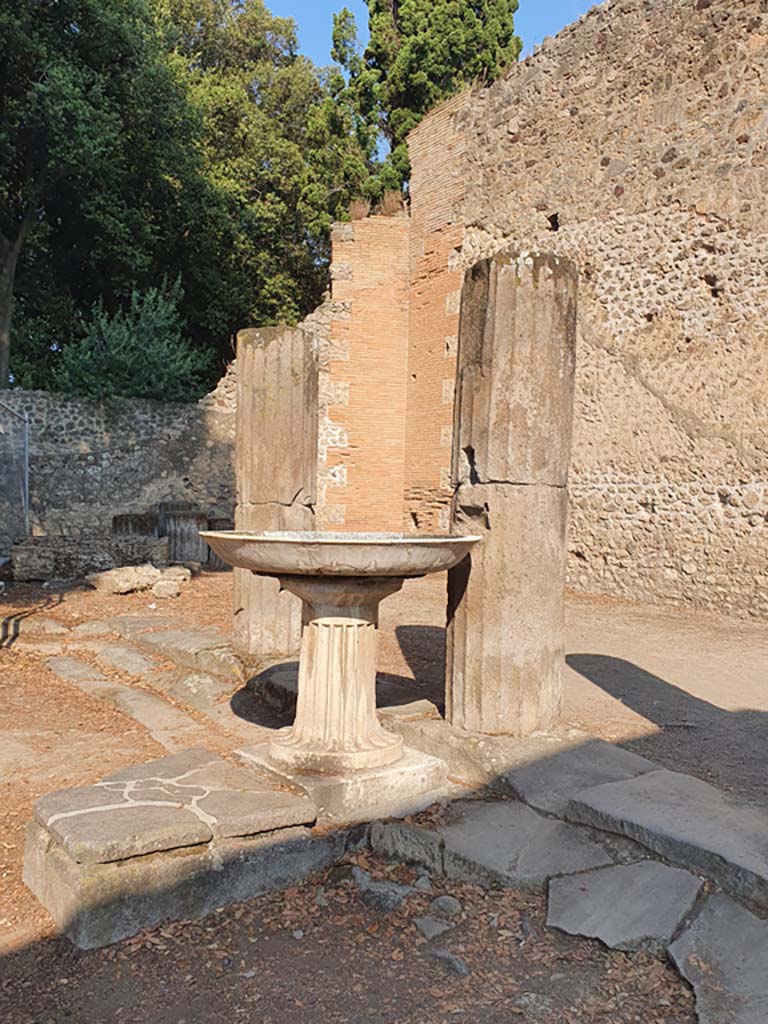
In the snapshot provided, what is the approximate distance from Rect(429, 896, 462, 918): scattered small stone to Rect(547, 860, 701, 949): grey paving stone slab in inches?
12.9

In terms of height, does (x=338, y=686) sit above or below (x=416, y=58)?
below

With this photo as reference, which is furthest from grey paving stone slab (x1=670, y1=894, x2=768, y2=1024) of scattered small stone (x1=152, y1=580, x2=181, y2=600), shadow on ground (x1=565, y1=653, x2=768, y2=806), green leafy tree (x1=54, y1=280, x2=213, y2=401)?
green leafy tree (x1=54, y1=280, x2=213, y2=401)

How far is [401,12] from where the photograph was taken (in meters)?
20.1

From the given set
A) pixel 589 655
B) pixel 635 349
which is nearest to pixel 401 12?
pixel 635 349

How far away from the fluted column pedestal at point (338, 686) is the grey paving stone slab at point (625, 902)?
3.46 ft

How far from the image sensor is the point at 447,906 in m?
3.05

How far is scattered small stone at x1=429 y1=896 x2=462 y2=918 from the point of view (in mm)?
3016

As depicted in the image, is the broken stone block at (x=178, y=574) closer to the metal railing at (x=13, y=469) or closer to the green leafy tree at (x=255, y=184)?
the metal railing at (x=13, y=469)

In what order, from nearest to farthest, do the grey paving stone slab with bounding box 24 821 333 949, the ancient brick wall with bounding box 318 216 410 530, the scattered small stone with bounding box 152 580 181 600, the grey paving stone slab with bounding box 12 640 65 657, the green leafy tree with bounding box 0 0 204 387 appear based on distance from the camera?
the grey paving stone slab with bounding box 24 821 333 949
the grey paving stone slab with bounding box 12 640 65 657
the scattered small stone with bounding box 152 580 181 600
the ancient brick wall with bounding box 318 216 410 530
the green leafy tree with bounding box 0 0 204 387

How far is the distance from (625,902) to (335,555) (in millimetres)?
1654

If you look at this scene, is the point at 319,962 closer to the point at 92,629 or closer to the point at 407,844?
the point at 407,844

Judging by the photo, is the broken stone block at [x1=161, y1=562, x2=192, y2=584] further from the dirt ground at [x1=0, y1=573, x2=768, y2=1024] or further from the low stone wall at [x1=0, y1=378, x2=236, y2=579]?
the dirt ground at [x1=0, y1=573, x2=768, y2=1024]

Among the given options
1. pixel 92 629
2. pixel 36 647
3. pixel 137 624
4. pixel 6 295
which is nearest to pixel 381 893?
pixel 36 647

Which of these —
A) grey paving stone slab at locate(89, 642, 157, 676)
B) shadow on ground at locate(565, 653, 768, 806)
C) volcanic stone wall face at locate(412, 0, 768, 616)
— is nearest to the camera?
shadow on ground at locate(565, 653, 768, 806)
